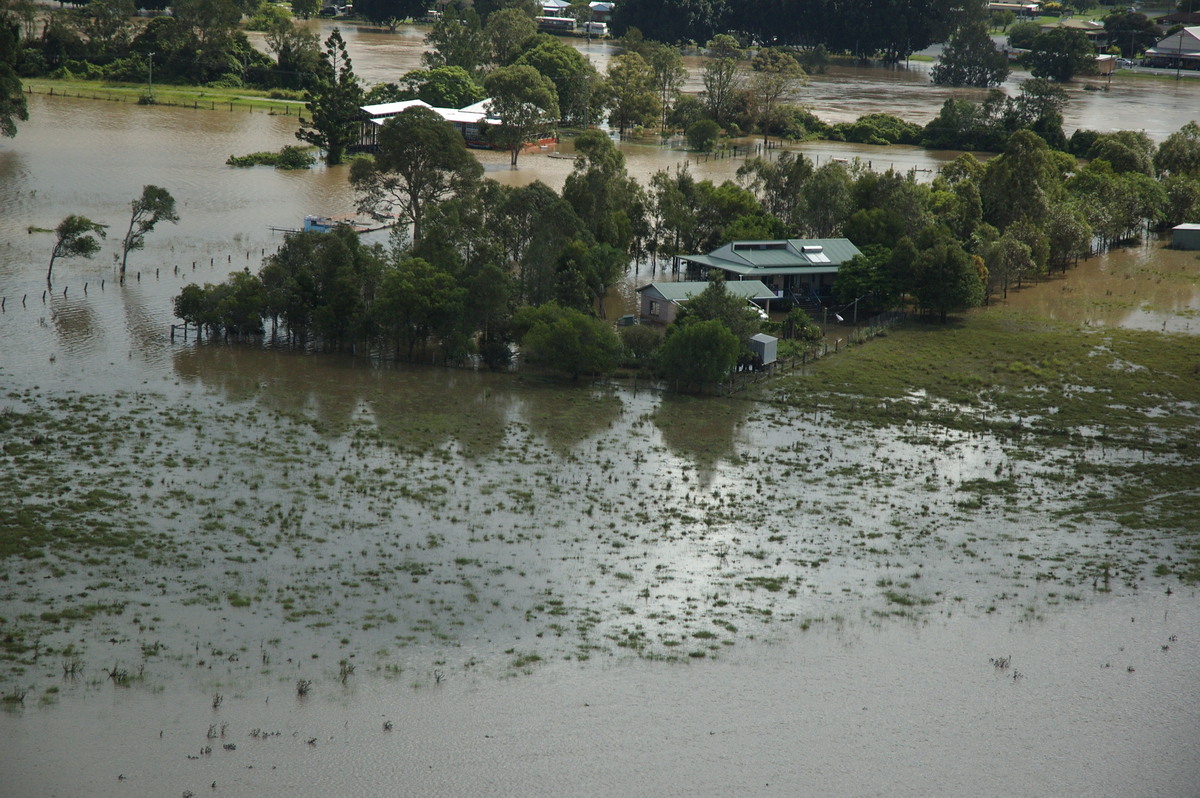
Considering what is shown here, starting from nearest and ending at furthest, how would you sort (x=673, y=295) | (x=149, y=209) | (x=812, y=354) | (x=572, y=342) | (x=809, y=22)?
(x=572, y=342), (x=812, y=354), (x=673, y=295), (x=149, y=209), (x=809, y=22)

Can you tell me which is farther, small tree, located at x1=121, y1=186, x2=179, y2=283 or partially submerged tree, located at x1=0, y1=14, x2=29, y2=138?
partially submerged tree, located at x1=0, y1=14, x2=29, y2=138

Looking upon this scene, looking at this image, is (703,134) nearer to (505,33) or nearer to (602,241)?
(505,33)

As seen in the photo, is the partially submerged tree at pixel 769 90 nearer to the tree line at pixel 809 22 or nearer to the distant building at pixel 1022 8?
the tree line at pixel 809 22

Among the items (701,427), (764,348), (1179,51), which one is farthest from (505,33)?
(701,427)

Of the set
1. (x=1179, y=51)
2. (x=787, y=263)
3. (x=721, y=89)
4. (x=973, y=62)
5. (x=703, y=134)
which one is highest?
(x=1179, y=51)

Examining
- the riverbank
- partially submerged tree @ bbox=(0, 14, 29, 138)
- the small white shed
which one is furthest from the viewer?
the riverbank

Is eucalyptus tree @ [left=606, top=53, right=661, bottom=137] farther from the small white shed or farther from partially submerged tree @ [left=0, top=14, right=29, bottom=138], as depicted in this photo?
the small white shed

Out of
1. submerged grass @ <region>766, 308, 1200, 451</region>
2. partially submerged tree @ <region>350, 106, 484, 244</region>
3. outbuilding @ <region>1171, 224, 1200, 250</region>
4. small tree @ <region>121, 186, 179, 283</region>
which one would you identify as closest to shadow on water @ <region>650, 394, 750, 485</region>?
submerged grass @ <region>766, 308, 1200, 451</region>
